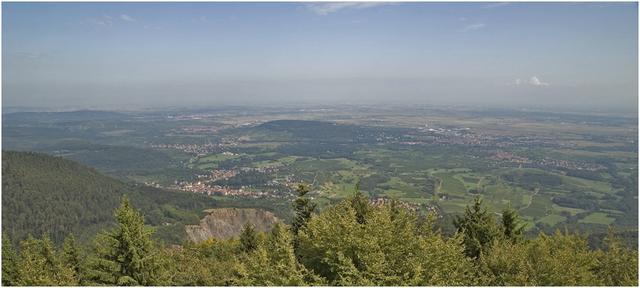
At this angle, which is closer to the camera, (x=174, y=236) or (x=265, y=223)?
(x=174, y=236)

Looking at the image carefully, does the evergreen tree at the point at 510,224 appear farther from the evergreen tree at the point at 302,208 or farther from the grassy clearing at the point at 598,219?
the grassy clearing at the point at 598,219

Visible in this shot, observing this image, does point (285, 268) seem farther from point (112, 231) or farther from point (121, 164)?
point (121, 164)

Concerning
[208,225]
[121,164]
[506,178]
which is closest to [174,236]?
[208,225]

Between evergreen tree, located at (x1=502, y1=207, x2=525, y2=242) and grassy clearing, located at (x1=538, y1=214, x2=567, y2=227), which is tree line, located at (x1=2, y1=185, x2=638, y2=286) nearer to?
evergreen tree, located at (x1=502, y1=207, x2=525, y2=242)

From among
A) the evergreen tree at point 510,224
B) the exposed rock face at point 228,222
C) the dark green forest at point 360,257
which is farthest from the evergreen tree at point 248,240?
the exposed rock face at point 228,222

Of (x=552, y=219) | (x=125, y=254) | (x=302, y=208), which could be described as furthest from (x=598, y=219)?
(x=125, y=254)

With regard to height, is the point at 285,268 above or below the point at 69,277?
above

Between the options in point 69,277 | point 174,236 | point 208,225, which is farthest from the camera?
point 208,225

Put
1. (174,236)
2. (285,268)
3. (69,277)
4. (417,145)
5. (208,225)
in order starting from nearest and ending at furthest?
(285,268) → (69,277) → (174,236) → (208,225) → (417,145)
